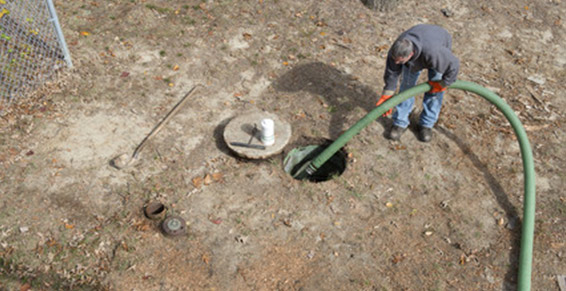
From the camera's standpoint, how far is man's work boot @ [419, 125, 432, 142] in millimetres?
5636

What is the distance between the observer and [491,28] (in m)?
7.78

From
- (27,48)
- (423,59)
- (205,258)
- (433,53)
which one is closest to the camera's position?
(205,258)

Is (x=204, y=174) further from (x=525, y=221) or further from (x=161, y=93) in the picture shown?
(x=525, y=221)

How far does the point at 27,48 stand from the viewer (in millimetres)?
6484

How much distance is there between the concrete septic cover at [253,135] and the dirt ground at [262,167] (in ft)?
0.60

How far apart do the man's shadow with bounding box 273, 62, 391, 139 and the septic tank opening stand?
1.13 ft

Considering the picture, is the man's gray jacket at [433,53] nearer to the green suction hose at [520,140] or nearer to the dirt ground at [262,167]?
the green suction hose at [520,140]

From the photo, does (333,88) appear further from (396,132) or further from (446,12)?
(446,12)

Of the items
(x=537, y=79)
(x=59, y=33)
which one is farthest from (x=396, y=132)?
(x=59, y=33)

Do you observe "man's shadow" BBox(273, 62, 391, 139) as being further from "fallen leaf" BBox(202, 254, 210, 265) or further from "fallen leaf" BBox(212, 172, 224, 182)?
"fallen leaf" BBox(202, 254, 210, 265)

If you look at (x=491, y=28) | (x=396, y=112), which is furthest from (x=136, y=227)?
(x=491, y=28)

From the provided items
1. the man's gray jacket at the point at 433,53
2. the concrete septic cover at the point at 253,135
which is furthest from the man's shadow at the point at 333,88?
the man's gray jacket at the point at 433,53

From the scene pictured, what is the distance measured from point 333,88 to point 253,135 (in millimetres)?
1638

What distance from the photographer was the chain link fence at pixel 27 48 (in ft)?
19.6
